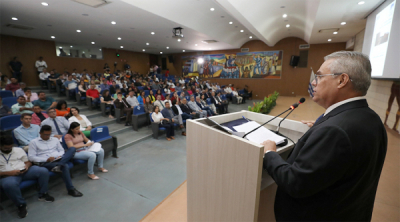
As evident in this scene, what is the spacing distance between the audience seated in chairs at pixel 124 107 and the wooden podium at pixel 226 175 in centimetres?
483

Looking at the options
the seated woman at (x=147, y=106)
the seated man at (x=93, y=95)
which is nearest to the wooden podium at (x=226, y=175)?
the seated woman at (x=147, y=106)

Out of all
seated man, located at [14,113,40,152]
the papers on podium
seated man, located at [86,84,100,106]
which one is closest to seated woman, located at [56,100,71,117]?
seated man, located at [14,113,40,152]

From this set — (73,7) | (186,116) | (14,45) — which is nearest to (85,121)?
(186,116)

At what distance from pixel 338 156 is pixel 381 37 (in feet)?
16.0

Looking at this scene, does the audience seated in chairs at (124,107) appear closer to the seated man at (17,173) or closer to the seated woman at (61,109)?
the seated woman at (61,109)

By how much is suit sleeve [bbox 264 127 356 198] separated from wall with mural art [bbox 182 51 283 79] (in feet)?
40.9

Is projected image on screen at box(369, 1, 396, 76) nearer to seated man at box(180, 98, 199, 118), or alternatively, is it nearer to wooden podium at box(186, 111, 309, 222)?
wooden podium at box(186, 111, 309, 222)

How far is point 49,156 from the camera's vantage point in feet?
9.30

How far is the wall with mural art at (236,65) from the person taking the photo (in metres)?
12.0

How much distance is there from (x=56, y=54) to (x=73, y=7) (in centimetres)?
696

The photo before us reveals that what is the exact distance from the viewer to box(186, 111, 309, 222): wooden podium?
2.84 ft

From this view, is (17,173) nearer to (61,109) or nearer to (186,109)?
(61,109)

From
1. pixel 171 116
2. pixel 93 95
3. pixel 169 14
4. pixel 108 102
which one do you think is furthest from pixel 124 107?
pixel 169 14

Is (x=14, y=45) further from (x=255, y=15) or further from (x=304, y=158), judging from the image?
(x=304, y=158)
